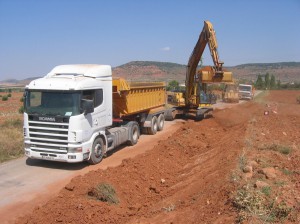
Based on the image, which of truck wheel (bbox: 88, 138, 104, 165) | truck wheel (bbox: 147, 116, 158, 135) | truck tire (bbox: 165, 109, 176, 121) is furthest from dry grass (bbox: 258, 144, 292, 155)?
truck tire (bbox: 165, 109, 176, 121)

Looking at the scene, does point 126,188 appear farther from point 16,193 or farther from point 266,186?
point 266,186

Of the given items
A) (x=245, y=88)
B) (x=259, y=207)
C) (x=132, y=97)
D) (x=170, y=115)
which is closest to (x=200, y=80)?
(x=170, y=115)

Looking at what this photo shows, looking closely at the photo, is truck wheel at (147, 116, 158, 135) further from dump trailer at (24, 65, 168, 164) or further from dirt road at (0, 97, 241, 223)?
dump trailer at (24, 65, 168, 164)

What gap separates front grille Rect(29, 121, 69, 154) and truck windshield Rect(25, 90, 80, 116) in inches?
15.4

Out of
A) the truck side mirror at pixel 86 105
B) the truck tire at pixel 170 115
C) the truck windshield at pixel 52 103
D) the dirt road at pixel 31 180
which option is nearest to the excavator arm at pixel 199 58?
the truck tire at pixel 170 115

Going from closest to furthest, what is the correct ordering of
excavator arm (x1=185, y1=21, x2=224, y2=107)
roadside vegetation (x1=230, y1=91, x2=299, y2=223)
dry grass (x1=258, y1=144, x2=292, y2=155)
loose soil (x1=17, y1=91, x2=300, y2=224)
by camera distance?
roadside vegetation (x1=230, y1=91, x2=299, y2=223) → loose soil (x1=17, y1=91, x2=300, y2=224) → dry grass (x1=258, y1=144, x2=292, y2=155) → excavator arm (x1=185, y1=21, x2=224, y2=107)

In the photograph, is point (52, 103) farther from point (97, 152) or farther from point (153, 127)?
point (153, 127)

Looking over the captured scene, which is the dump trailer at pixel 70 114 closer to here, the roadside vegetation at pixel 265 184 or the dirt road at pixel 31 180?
the dirt road at pixel 31 180

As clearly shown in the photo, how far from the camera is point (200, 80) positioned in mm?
22641

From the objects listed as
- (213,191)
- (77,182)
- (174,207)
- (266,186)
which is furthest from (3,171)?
(266,186)

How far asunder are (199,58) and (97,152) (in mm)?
12126

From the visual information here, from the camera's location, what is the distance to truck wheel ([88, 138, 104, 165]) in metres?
12.2

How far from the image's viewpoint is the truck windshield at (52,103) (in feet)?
36.8

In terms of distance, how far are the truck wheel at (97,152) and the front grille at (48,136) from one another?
1183 mm
